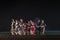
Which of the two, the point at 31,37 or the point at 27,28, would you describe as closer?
the point at 31,37

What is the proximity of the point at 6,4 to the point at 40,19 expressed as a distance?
1.96ft

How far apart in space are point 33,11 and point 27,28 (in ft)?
1.12

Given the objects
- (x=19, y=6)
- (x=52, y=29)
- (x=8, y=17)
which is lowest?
(x=52, y=29)

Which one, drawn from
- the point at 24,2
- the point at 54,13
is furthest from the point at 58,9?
the point at 24,2

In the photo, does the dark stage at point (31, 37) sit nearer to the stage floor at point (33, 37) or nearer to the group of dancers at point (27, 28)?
the stage floor at point (33, 37)

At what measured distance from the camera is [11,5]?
112 inches

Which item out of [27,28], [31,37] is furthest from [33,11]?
[31,37]

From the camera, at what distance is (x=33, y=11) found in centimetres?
286

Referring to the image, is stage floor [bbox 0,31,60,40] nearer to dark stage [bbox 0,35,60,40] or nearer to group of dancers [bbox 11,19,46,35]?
dark stage [bbox 0,35,60,40]

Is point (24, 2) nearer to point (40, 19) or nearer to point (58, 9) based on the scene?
point (40, 19)

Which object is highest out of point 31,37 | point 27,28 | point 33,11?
point 33,11

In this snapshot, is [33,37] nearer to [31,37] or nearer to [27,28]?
[31,37]

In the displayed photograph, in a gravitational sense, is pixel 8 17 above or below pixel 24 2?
below

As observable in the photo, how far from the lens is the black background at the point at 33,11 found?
283cm
